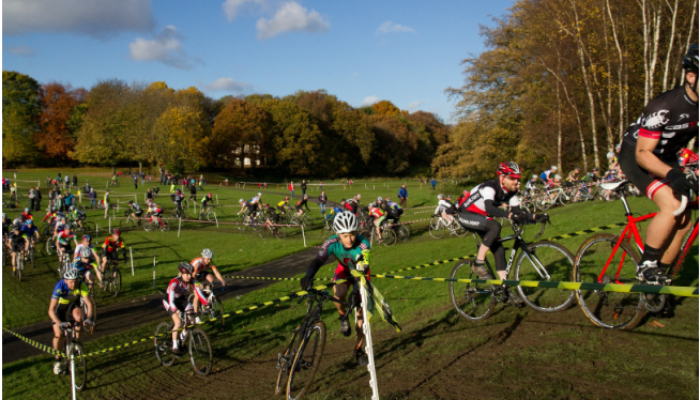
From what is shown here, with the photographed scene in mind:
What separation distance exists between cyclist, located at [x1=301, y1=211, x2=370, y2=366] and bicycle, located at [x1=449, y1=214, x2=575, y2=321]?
1569 millimetres

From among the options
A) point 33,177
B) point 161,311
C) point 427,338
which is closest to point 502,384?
point 427,338

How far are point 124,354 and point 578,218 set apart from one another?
42.8ft

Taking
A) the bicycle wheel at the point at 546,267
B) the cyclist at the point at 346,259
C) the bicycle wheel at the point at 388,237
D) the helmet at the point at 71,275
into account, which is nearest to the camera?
the cyclist at the point at 346,259

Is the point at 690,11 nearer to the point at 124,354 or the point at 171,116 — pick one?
the point at 124,354

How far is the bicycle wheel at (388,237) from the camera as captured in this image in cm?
1898

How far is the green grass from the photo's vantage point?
406 centimetres

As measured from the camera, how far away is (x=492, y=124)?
113 feet

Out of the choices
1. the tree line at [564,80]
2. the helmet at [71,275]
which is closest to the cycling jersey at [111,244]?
the helmet at [71,275]

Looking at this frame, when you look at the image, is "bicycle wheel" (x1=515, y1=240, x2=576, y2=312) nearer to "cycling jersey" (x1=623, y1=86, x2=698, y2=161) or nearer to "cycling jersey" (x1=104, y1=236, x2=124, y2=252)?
"cycling jersey" (x1=623, y1=86, x2=698, y2=161)

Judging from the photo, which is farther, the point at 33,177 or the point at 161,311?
→ the point at 33,177

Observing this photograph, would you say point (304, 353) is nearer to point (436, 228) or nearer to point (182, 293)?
point (182, 293)

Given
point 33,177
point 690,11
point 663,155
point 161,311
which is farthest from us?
point 33,177

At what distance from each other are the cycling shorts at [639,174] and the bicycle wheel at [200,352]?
639 cm

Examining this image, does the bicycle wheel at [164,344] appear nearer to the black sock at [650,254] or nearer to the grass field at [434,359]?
the grass field at [434,359]
